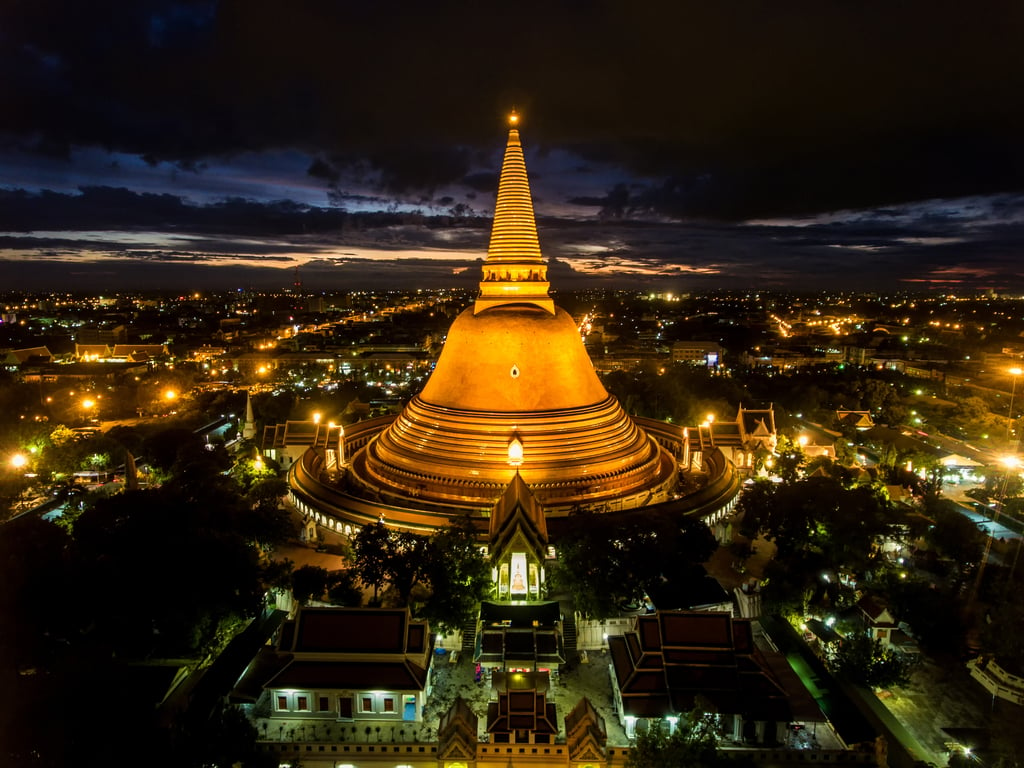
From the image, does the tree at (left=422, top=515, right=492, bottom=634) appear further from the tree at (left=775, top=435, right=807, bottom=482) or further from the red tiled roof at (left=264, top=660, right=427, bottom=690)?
the tree at (left=775, top=435, right=807, bottom=482)

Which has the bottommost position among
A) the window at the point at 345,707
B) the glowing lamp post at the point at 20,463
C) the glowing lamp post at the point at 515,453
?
the glowing lamp post at the point at 20,463

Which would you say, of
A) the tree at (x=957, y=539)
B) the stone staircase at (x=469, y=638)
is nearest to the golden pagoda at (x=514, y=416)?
the stone staircase at (x=469, y=638)

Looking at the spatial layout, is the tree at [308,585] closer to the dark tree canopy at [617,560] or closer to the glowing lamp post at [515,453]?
the dark tree canopy at [617,560]

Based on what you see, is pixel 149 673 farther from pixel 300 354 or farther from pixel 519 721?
pixel 300 354

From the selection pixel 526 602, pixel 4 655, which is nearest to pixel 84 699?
pixel 4 655

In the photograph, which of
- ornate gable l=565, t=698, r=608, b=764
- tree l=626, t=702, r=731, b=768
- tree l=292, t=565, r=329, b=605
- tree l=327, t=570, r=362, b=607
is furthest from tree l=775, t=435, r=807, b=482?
tree l=292, t=565, r=329, b=605
